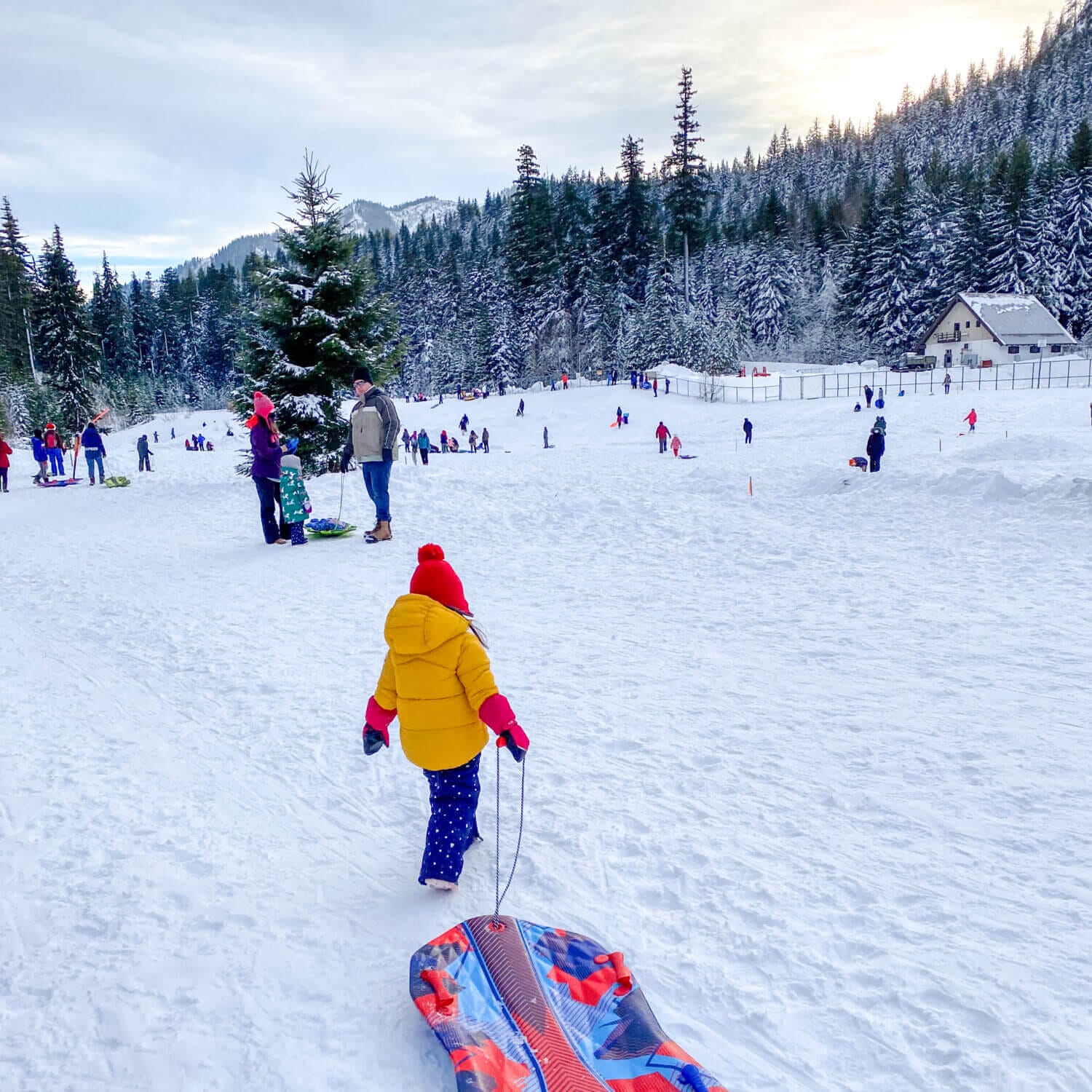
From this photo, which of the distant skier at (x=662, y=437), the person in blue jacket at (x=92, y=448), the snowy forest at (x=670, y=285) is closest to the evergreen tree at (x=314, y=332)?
the person in blue jacket at (x=92, y=448)

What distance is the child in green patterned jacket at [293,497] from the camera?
10.4 m

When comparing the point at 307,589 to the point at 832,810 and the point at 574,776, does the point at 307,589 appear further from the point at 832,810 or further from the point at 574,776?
the point at 832,810

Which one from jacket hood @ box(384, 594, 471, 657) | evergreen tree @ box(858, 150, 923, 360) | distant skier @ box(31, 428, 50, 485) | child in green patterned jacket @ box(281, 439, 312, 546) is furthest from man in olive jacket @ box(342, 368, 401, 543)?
evergreen tree @ box(858, 150, 923, 360)

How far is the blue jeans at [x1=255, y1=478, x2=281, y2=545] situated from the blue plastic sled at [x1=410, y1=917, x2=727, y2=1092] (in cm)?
854

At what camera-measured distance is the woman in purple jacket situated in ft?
32.4

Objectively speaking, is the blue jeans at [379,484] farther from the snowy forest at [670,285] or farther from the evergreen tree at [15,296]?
the evergreen tree at [15,296]

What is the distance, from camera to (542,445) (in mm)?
34625

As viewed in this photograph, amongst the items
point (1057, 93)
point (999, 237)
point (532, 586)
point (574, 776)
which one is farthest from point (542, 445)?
point (1057, 93)

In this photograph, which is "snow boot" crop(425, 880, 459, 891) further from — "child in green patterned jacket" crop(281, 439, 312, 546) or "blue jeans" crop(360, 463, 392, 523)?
"child in green patterned jacket" crop(281, 439, 312, 546)

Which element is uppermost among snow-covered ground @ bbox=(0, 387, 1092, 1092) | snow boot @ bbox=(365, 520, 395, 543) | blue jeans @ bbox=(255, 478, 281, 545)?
blue jeans @ bbox=(255, 478, 281, 545)

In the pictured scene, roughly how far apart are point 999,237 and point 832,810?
67.5 meters

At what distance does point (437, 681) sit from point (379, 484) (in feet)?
24.8

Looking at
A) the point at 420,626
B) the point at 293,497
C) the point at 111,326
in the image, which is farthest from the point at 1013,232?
the point at 111,326

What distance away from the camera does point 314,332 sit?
17.3 m
